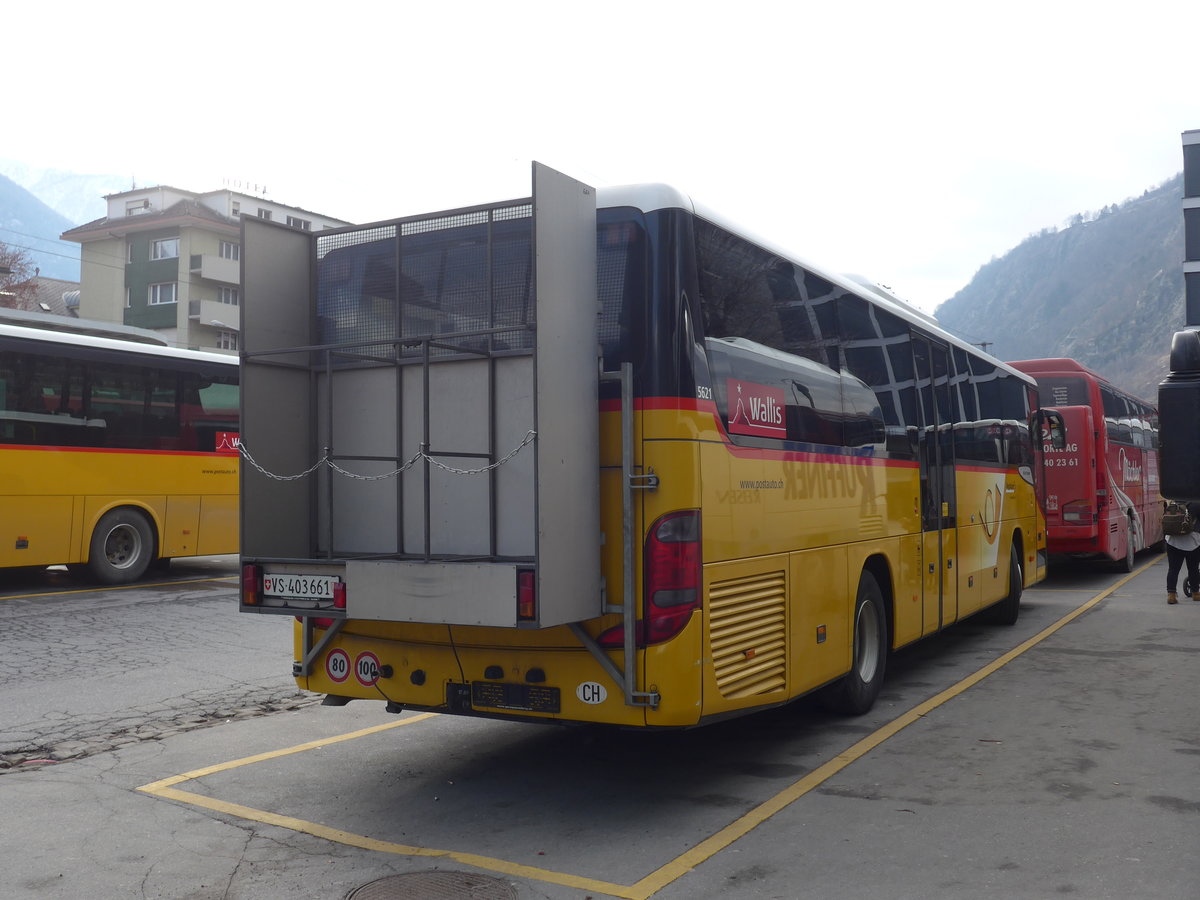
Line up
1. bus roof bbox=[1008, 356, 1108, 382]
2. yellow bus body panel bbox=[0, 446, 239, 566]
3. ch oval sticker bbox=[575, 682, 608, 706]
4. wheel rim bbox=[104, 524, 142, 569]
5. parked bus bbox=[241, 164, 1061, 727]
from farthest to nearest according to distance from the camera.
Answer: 1. bus roof bbox=[1008, 356, 1108, 382]
2. wheel rim bbox=[104, 524, 142, 569]
3. yellow bus body panel bbox=[0, 446, 239, 566]
4. ch oval sticker bbox=[575, 682, 608, 706]
5. parked bus bbox=[241, 164, 1061, 727]

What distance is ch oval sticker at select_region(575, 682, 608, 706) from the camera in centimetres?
534

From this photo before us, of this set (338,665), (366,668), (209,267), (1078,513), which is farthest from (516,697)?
(209,267)

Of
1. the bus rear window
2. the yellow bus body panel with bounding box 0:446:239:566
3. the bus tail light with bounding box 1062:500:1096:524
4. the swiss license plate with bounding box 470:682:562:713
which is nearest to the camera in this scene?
the swiss license plate with bounding box 470:682:562:713

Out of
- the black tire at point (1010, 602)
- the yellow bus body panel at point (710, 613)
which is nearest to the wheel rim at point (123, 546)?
the yellow bus body panel at point (710, 613)

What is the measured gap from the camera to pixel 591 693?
5363mm

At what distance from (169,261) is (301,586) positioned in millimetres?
60207

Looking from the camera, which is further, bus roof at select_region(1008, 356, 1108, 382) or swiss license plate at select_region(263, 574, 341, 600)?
bus roof at select_region(1008, 356, 1108, 382)

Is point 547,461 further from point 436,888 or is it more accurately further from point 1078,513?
point 1078,513

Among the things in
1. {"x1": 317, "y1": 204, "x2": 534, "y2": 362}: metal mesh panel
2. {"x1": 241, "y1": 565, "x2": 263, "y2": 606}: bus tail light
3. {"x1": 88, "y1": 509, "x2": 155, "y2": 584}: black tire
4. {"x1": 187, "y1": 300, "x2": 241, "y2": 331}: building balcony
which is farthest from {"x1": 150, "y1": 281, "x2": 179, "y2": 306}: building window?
{"x1": 241, "y1": 565, "x2": 263, "y2": 606}: bus tail light

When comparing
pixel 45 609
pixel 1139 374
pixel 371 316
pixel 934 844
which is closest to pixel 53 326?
pixel 45 609

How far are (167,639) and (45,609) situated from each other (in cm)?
306

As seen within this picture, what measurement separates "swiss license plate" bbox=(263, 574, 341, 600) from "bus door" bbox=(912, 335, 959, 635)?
17.2 ft

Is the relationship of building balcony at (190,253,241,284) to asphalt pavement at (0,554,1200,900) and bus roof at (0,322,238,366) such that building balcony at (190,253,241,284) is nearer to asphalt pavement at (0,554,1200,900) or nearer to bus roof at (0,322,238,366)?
bus roof at (0,322,238,366)

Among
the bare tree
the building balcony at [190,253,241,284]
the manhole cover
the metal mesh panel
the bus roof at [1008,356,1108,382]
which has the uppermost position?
the building balcony at [190,253,241,284]
